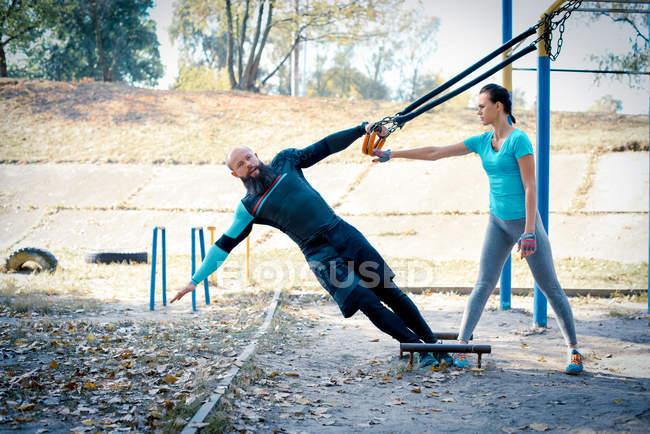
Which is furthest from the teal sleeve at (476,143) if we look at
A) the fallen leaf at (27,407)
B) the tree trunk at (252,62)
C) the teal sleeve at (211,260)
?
the tree trunk at (252,62)

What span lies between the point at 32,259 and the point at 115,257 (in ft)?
5.26

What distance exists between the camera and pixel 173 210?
15508 mm

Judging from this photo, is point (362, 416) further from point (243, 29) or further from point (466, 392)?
point (243, 29)

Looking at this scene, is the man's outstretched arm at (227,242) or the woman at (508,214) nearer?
the woman at (508,214)

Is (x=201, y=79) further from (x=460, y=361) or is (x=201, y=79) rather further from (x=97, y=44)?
(x=460, y=361)

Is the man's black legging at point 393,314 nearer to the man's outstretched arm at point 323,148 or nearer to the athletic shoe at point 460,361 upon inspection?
the athletic shoe at point 460,361

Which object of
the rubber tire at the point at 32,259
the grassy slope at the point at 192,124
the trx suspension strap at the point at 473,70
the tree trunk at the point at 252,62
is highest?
the tree trunk at the point at 252,62

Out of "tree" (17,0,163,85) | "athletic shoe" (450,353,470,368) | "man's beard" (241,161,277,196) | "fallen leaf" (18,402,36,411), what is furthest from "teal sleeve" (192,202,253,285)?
"tree" (17,0,163,85)

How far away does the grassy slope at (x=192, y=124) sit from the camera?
20469mm

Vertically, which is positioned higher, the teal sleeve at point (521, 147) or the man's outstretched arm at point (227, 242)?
the teal sleeve at point (521, 147)

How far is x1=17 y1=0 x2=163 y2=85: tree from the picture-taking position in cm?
3619

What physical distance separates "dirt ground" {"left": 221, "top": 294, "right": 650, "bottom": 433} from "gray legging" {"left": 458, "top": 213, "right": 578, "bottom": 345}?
0.42 m

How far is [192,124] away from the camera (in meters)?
23.7

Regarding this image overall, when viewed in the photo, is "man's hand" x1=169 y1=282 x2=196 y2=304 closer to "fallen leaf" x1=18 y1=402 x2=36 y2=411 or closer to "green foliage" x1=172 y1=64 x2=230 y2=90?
"fallen leaf" x1=18 y1=402 x2=36 y2=411
